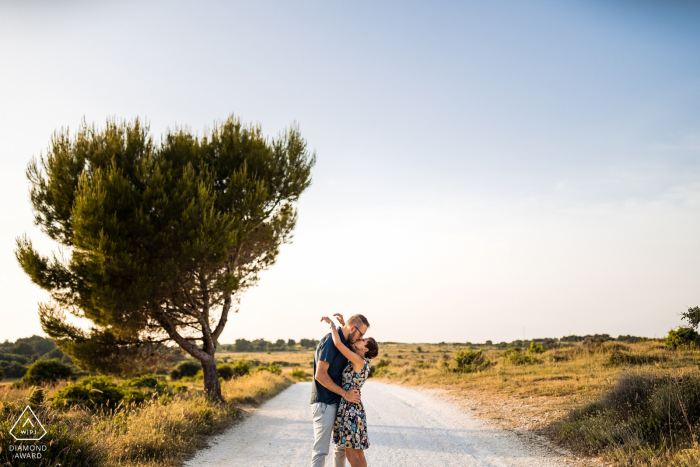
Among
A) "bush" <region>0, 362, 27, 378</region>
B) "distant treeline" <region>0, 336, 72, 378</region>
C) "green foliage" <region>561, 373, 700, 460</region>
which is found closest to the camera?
"green foliage" <region>561, 373, 700, 460</region>

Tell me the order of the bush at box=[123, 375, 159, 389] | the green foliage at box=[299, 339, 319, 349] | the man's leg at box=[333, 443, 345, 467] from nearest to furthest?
1. the man's leg at box=[333, 443, 345, 467]
2. the bush at box=[123, 375, 159, 389]
3. the green foliage at box=[299, 339, 319, 349]

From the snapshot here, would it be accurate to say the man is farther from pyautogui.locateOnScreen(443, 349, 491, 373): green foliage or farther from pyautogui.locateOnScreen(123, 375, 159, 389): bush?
pyautogui.locateOnScreen(443, 349, 491, 373): green foliage

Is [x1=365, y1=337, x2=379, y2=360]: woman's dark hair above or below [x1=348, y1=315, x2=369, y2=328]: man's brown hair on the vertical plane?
below

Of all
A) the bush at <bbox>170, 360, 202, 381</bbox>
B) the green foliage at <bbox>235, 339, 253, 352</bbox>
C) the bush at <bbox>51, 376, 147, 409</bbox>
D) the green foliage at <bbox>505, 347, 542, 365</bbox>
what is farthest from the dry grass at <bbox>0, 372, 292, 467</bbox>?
the green foliage at <bbox>235, 339, 253, 352</bbox>

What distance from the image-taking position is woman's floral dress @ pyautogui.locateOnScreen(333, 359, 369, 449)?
4.78 m

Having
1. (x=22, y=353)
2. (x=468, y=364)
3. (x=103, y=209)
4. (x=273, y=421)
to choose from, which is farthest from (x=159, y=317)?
(x=22, y=353)

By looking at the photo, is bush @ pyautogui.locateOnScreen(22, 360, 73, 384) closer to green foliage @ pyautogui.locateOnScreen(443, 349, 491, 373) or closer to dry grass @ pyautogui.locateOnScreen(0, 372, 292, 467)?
dry grass @ pyautogui.locateOnScreen(0, 372, 292, 467)

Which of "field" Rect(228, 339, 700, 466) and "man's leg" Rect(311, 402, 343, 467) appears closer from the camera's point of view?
"man's leg" Rect(311, 402, 343, 467)

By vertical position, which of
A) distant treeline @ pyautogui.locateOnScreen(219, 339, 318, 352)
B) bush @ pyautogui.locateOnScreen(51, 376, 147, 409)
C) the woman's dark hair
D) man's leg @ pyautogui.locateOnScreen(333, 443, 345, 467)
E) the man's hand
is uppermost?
the woman's dark hair

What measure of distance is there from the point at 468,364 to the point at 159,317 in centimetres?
1739

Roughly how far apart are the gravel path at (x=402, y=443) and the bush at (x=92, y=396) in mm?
3621

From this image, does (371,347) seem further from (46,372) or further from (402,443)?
(46,372)

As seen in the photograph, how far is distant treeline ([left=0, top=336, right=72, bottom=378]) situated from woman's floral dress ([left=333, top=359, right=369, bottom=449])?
86.8 feet

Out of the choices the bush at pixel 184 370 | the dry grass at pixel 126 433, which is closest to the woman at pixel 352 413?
the dry grass at pixel 126 433
